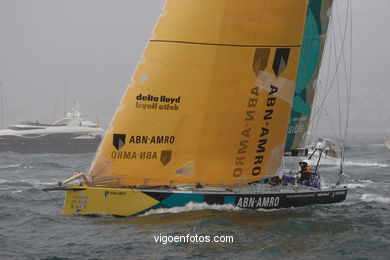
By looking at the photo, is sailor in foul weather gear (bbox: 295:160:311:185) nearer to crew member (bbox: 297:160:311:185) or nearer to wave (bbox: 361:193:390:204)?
crew member (bbox: 297:160:311:185)

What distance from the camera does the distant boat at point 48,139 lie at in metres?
77.8

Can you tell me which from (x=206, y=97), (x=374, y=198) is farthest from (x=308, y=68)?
(x=206, y=97)

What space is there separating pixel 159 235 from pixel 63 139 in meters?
66.7

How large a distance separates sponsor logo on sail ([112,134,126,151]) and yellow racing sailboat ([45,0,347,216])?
33mm

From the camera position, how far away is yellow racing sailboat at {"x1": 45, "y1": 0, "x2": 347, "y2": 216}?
57.7 feet

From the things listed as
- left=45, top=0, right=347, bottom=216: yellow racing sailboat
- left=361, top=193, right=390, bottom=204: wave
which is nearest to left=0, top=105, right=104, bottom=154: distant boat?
left=361, top=193, right=390, bottom=204: wave

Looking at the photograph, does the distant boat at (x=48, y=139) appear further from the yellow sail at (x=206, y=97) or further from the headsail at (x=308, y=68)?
the yellow sail at (x=206, y=97)

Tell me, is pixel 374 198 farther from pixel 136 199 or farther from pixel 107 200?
pixel 107 200

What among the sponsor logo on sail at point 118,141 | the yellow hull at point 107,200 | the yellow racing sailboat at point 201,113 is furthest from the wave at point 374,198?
the sponsor logo on sail at point 118,141

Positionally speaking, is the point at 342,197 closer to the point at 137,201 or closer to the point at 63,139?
Answer: the point at 137,201

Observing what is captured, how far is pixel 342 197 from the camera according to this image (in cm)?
2158

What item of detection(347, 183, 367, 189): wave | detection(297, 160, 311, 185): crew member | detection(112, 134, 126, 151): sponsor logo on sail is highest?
detection(112, 134, 126, 151): sponsor logo on sail

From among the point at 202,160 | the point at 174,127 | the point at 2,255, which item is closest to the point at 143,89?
the point at 174,127

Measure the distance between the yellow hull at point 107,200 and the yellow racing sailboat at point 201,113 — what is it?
1.3 inches
